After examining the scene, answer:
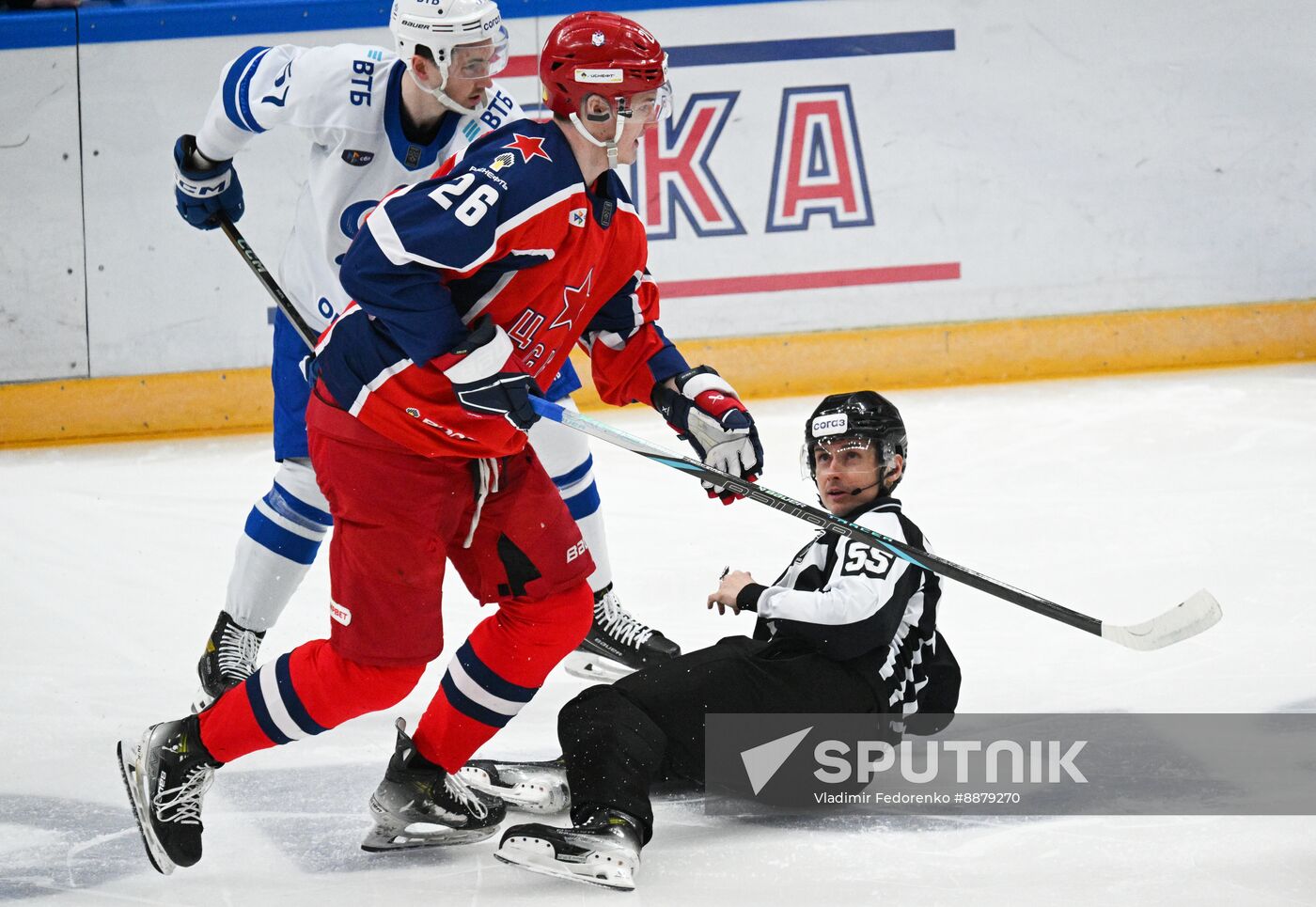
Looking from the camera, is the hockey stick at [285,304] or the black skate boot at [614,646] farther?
the black skate boot at [614,646]

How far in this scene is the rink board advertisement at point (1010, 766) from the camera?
239 cm

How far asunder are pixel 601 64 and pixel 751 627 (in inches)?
58.7

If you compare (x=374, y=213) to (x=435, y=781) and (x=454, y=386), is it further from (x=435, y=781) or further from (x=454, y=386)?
(x=435, y=781)

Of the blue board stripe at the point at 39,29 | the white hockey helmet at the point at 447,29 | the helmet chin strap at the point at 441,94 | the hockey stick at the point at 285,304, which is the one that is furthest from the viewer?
the blue board stripe at the point at 39,29

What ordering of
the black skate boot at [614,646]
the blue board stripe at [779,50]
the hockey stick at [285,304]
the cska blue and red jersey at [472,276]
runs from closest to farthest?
the cska blue and red jersey at [472,276] < the hockey stick at [285,304] < the black skate boot at [614,646] < the blue board stripe at [779,50]

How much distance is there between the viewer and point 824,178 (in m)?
5.09

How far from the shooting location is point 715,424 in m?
2.41

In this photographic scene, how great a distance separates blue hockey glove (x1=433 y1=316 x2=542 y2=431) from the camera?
212cm

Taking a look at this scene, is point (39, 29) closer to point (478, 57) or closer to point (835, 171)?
point (835, 171)

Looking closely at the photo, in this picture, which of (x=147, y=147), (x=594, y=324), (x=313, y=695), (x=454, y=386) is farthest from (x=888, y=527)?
(x=147, y=147)

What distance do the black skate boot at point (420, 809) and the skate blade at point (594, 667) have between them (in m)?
0.72

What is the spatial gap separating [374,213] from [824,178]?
3129mm

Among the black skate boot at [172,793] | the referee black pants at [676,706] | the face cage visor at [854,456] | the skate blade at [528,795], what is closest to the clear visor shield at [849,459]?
the face cage visor at [854,456]

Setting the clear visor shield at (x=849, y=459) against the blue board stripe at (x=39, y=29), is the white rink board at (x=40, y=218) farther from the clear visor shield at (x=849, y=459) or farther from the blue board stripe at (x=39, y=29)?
the clear visor shield at (x=849, y=459)
